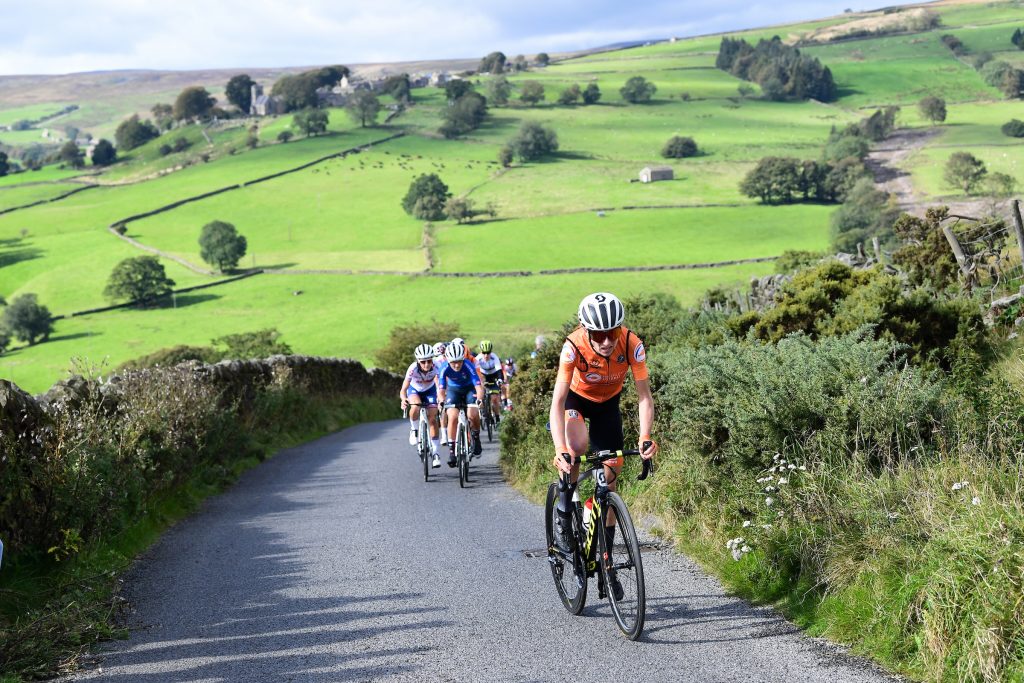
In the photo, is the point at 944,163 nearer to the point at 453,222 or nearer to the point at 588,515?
the point at 453,222

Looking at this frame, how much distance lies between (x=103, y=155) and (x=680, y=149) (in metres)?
98.2

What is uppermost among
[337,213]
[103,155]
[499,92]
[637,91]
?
[499,92]

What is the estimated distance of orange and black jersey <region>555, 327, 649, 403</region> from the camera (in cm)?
711

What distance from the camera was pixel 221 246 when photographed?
103375mm

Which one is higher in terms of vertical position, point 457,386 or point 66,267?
point 457,386

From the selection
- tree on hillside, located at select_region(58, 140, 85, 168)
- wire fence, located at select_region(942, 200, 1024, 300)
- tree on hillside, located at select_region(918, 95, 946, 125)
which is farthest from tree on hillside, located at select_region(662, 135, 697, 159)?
wire fence, located at select_region(942, 200, 1024, 300)

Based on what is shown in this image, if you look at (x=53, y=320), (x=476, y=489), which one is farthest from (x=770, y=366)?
(x=53, y=320)

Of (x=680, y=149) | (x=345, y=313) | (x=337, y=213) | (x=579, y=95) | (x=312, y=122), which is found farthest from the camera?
(x=579, y=95)

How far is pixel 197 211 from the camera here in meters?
126

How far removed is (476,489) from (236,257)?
94965mm

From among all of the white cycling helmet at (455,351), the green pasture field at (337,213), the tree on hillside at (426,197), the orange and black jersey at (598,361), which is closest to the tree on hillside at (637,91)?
the green pasture field at (337,213)

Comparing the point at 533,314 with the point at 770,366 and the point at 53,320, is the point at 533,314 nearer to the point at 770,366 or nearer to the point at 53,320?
the point at 53,320

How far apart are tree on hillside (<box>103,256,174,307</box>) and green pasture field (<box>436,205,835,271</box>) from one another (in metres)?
25.6

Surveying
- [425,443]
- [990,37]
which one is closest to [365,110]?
[990,37]
